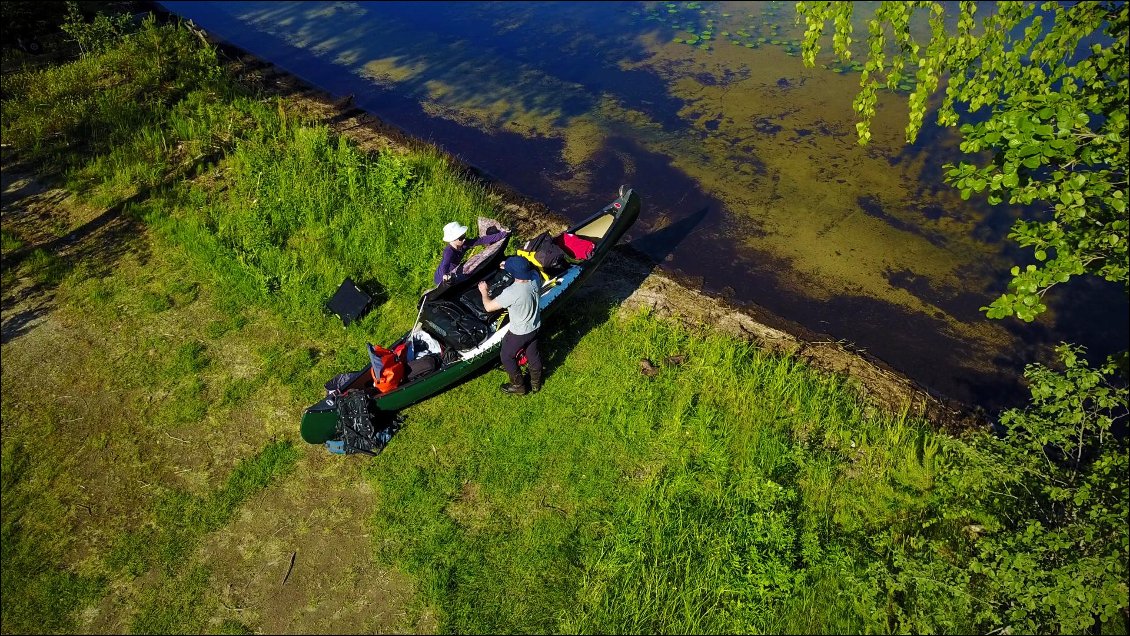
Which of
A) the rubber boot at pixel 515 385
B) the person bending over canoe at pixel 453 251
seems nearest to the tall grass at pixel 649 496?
the rubber boot at pixel 515 385

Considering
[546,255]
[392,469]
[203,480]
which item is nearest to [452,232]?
[546,255]

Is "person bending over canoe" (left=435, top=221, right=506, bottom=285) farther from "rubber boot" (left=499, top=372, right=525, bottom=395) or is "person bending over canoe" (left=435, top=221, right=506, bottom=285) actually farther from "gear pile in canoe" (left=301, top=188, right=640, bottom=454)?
"rubber boot" (left=499, top=372, right=525, bottom=395)

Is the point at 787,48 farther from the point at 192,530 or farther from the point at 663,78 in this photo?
the point at 192,530

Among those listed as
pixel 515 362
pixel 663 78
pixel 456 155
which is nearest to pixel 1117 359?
pixel 515 362

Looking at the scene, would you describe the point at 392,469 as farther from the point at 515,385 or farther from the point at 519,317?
the point at 519,317

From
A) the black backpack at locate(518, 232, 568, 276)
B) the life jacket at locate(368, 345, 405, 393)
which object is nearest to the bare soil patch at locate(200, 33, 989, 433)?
the black backpack at locate(518, 232, 568, 276)

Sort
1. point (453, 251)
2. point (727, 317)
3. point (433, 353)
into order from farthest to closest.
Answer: point (727, 317) → point (453, 251) → point (433, 353)
